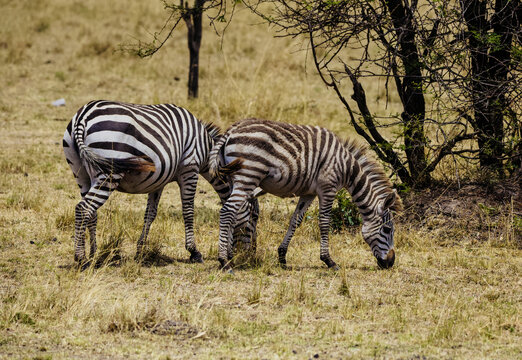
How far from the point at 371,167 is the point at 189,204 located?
2224mm

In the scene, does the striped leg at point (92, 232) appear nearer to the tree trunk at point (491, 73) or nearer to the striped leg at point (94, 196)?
the striped leg at point (94, 196)

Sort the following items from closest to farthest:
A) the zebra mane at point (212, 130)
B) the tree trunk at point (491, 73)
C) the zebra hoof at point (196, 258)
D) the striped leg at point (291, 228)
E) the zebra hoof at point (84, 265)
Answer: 1. the zebra hoof at point (84, 265)
2. the striped leg at point (291, 228)
3. the zebra hoof at point (196, 258)
4. the zebra mane at point (212, 130)
5. the tree trunk at point (491, 73)

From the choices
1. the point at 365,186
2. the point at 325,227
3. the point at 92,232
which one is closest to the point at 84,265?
the point at 92,232

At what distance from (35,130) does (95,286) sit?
8.96 metres

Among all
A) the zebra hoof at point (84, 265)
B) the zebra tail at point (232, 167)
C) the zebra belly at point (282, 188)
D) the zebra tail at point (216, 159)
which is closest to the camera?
the zebra hoof at point (84, 265)

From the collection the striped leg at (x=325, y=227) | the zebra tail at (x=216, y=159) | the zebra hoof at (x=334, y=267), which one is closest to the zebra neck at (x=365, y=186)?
the striped leg at (x=325, y=227)

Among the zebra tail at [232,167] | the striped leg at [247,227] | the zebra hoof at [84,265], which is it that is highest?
the zebra tail at [232,167]

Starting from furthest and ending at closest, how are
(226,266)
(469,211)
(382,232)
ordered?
(469,211) < (382,232) < (226,266)

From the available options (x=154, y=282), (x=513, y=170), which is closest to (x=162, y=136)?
(x=154, y=282)

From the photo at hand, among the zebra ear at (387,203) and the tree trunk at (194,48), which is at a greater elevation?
the tree trunk at (194,48)

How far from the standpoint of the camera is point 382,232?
820 centimetres

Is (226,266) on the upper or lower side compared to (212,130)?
lower

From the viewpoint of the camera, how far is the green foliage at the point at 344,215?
9703mm

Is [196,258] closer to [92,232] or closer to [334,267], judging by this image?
[92,232]
